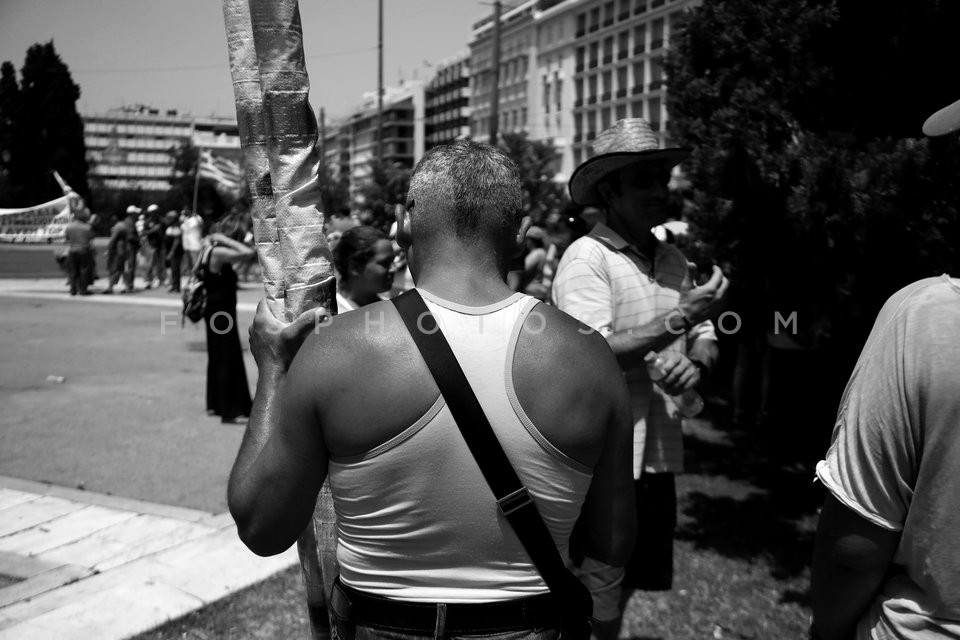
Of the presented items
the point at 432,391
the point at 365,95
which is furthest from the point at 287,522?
the point at 365,95

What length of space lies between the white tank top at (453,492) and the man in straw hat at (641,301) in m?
1.43

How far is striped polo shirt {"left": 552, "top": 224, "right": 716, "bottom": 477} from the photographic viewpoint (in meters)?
3.16

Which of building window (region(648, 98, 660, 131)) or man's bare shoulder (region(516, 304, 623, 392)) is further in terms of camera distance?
building window (region(648, 98, 660, 131))

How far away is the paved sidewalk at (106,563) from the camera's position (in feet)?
12.5

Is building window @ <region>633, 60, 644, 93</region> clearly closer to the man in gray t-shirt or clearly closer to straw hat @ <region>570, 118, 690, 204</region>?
straw hat @ <region>570, 118, 690, 204</region>

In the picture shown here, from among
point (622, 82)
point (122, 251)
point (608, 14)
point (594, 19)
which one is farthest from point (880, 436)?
point (594, 19)

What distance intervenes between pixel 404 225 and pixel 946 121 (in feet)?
3.79

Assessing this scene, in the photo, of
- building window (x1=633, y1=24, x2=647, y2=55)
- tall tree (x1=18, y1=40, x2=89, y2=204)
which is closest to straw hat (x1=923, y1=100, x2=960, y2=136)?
tall tree (x1=18, y1=40, x2=89, y2=204)

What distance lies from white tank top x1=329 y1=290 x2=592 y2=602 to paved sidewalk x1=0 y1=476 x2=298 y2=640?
8.63 ft

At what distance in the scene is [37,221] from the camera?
23969mm

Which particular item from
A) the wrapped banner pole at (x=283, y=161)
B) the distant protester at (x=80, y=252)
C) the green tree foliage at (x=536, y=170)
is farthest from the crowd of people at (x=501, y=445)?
the green tree foliage at (x=536, y=170)

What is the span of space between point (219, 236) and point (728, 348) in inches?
214

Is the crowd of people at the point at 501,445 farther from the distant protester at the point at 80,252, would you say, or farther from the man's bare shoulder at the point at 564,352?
the distant protester at the point at 80,252

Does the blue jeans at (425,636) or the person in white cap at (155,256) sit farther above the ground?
the person in white cap at (155,256)
